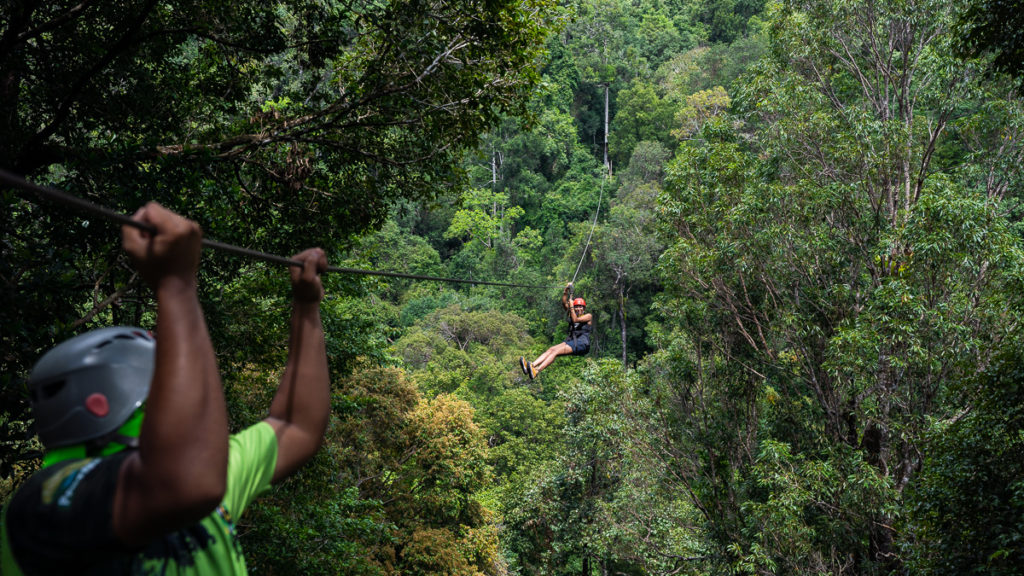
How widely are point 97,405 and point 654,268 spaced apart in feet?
41.3

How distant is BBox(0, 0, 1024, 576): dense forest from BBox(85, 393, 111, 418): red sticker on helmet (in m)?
2.95

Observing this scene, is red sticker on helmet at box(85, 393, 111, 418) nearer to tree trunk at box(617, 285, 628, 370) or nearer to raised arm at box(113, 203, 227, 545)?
raised arm at box(113, 203, 227, 545)

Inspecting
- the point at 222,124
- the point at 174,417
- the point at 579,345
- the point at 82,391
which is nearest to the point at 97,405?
the point at 82,391

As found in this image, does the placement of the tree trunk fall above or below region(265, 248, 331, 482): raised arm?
below

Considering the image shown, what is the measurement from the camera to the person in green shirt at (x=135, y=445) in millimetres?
784

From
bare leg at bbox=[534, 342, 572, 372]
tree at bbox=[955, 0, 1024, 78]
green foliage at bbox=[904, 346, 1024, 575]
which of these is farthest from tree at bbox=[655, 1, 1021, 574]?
bare leg at bbox=[534, 342, 572, 372]

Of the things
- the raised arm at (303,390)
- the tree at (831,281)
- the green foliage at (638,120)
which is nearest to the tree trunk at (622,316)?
the green foliage at (638,120)

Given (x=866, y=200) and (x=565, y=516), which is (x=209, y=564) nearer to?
(x=866, y=200)

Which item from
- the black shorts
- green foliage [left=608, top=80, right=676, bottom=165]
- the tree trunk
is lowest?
the tree trunk

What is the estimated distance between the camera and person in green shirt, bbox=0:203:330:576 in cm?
78

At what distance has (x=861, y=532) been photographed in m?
8.56

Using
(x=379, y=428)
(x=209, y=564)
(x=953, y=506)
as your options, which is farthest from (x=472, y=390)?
(x=209, y=564)

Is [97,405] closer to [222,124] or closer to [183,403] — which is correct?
[183,403]

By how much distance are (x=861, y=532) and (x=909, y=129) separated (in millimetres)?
5872
